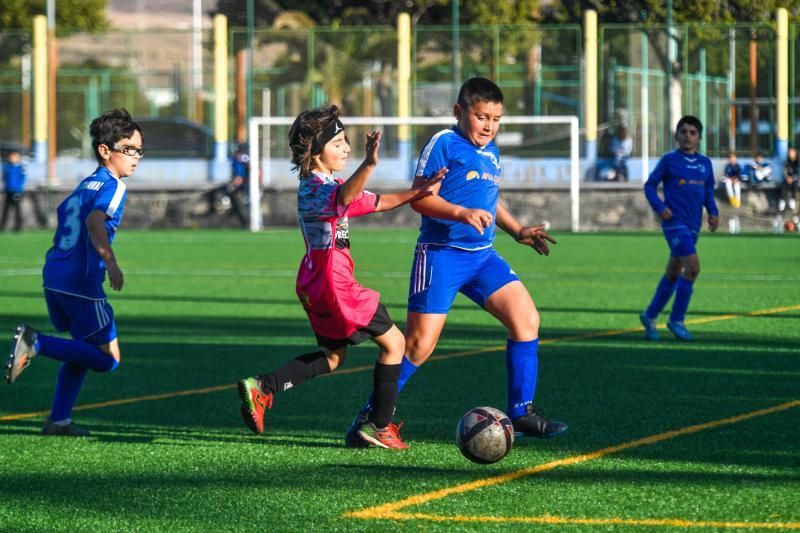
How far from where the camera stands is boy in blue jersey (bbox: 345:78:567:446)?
686cm

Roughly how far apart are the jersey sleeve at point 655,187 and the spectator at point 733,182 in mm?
21286

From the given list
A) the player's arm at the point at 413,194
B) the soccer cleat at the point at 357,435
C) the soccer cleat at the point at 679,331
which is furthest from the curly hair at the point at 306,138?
the soccer cleat at the point at 679,331

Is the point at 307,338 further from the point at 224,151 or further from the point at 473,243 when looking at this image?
the point at 224,151

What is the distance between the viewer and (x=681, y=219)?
11.4 meters

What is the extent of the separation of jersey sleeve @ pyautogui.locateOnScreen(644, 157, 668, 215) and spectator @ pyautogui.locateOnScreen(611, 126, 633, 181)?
22708 mm

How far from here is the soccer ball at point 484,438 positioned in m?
6.00

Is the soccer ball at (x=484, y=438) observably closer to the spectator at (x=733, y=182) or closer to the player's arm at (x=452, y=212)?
the player's arm at (x=452, y=212)

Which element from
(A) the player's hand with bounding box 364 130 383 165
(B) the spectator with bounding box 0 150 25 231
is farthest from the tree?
(A) the player's hand with bounding box 364 130 383 165

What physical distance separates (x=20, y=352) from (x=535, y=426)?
2620 millimetres

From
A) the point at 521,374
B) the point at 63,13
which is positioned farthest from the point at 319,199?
the point at 63,13

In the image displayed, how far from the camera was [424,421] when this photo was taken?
7430 millimetres

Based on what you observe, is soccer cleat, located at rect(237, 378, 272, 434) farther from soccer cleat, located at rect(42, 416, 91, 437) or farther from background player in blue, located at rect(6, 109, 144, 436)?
soccer cleat, located at rect(42, 416, 91, 437)

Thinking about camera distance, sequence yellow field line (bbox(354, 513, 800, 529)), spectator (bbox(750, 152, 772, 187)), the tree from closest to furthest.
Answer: yellow field line (bbox(354, 513, 800, 529)) → spectator (bbox(750, 152, 772, 187)) → the tree

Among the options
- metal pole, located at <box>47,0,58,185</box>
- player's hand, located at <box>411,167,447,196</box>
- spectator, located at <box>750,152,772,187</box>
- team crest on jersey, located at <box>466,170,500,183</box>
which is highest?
metal pole, located at <box>47,0,58,185</box>
